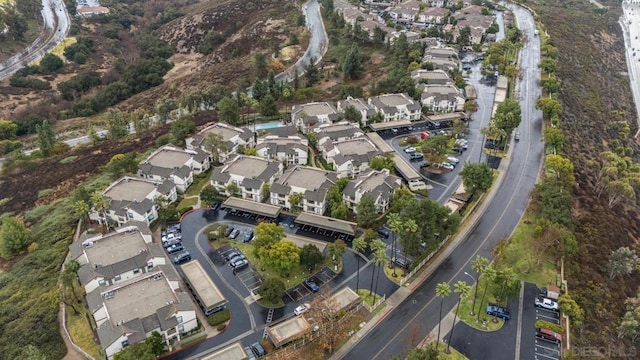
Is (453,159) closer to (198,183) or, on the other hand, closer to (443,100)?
(443,100)

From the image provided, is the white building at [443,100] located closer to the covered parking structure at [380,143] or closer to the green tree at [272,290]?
the covered parking structure at [380,143]

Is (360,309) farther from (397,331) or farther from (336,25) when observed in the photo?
(336,25)

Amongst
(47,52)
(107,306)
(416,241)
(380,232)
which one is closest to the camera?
(107,306)

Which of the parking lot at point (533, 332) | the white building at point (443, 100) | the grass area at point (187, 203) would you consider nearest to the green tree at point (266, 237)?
the grass area at point (187, 203)

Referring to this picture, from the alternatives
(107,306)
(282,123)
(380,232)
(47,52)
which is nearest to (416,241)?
(380,232)

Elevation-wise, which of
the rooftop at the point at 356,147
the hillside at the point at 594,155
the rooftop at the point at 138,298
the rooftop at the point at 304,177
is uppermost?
the rooftop at the point at 356,147

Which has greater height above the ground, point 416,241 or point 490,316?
point 416,241
